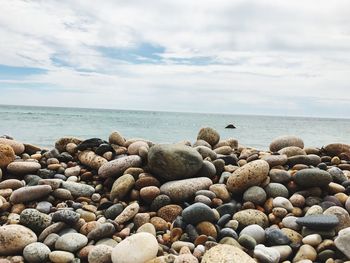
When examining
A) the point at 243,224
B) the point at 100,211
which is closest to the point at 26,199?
the point at 100,211

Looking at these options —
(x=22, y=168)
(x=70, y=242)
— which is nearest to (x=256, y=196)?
(x=70, y=242)

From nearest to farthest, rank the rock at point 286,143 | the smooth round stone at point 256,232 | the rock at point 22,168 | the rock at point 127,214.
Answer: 1. the smooth round stone at point 256,232
2. the rock at point 127,214
3. the rock at point 22,168
4. the rock at point 286,143

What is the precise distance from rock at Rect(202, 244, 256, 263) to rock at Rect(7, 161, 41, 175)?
11.4 feet

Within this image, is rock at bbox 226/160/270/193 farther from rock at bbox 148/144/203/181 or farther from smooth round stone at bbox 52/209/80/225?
smooth round stone at bbox 52/209/80/225

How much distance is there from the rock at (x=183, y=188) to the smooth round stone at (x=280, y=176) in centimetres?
88

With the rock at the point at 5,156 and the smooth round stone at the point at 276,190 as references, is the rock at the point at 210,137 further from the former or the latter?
the rock at the point at 5,156

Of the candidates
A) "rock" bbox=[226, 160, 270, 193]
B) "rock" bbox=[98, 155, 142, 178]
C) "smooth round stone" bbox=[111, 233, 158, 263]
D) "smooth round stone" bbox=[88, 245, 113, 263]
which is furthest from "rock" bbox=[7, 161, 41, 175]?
"rock" bbox=[226, 160, 270, 193]

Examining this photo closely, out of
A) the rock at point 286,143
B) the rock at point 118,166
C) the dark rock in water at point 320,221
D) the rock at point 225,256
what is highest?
the rock at point 286,143

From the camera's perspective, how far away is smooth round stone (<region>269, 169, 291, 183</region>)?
5.17 m

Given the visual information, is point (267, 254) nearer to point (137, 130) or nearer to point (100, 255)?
point (100, 255)

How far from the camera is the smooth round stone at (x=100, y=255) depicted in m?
3.77

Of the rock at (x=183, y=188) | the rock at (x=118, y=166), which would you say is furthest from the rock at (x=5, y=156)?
the rock at (x=183, y=188)

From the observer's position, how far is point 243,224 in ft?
14.5

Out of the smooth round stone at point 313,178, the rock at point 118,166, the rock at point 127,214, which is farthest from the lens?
the rock at point 118,166
